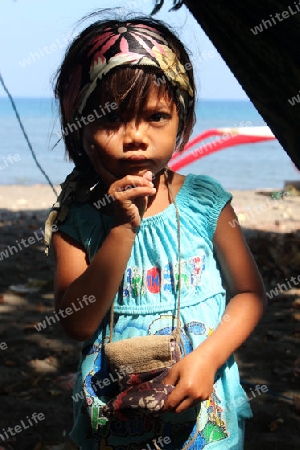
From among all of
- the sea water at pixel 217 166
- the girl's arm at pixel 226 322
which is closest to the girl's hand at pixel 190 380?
the girl's arm at pixel 226 322

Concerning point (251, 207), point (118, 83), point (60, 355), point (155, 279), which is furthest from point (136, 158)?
point (251, 207)

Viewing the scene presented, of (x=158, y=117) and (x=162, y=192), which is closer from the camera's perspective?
(x=158, y=117)

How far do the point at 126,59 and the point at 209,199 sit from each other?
1.49ft

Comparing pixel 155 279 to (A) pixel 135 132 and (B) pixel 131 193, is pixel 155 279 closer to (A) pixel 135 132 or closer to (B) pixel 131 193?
(B) pixel 131 193

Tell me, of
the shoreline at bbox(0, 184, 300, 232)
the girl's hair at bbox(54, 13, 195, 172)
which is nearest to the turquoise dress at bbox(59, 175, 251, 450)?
the girl's hair at bbox(54, 13, 195, 172)

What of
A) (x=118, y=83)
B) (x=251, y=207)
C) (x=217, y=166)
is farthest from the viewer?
(x=217, y=166)

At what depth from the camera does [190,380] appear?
1815 mm

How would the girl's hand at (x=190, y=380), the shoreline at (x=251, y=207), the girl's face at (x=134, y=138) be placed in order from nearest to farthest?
1. the girl's hand at (x=190, y=380)
2. the girl's face at (x=134, y=138)
3. the shoreline at (x=251, y=207)

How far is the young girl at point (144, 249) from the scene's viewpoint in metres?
1.90

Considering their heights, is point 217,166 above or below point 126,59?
below

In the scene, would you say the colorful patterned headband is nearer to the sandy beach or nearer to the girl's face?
the girl's face

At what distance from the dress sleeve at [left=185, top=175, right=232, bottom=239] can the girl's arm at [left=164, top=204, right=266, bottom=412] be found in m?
0.02

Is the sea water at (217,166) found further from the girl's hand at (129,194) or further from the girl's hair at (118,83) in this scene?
the girl's hand at (129,194)

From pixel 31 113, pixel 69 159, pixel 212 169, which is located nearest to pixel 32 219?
pixel 69 159
